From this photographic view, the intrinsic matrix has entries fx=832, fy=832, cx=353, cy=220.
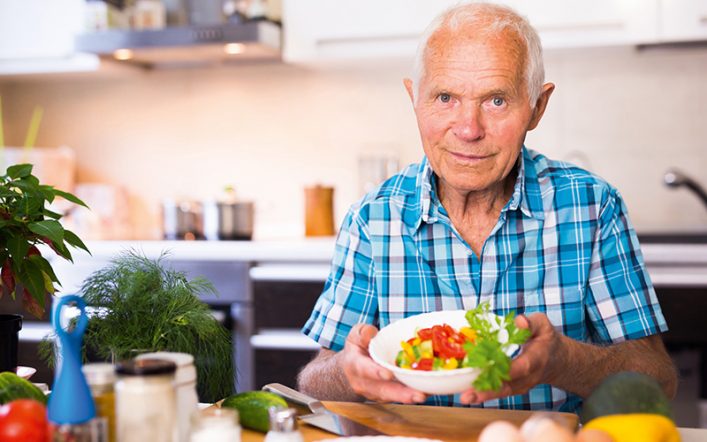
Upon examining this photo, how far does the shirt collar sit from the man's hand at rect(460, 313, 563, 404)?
0.45 metres

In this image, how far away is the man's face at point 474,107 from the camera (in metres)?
1.46

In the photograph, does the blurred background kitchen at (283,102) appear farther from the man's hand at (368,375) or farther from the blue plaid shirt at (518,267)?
the man's hand at (368,375)

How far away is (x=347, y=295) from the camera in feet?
5.24

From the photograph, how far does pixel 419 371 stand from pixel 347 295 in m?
A: 0.58

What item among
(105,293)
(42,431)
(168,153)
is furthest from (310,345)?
(42,431)

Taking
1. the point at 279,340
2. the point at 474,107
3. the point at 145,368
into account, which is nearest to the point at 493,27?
the point at 474,107

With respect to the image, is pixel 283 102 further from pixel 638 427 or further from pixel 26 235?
pixel 638 427

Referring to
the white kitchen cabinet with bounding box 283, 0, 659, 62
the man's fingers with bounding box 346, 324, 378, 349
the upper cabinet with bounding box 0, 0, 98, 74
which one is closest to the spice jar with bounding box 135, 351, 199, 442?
the man's fingers with bounding box 346, 324, 378, 349

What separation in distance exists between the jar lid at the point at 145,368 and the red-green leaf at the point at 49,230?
338 millimetres

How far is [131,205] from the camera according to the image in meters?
3.65

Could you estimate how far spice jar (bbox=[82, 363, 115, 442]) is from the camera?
90cm

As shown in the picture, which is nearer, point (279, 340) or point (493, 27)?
point (493, 27)

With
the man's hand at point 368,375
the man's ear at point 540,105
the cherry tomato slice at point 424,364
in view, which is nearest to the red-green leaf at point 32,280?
the man's hand at point 368,375

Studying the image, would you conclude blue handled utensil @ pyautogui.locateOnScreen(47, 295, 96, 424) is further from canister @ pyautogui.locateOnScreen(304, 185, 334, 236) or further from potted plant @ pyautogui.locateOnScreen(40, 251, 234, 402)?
canister @ pyautogui.locateOnScreen(304, 185, 334, 236)
